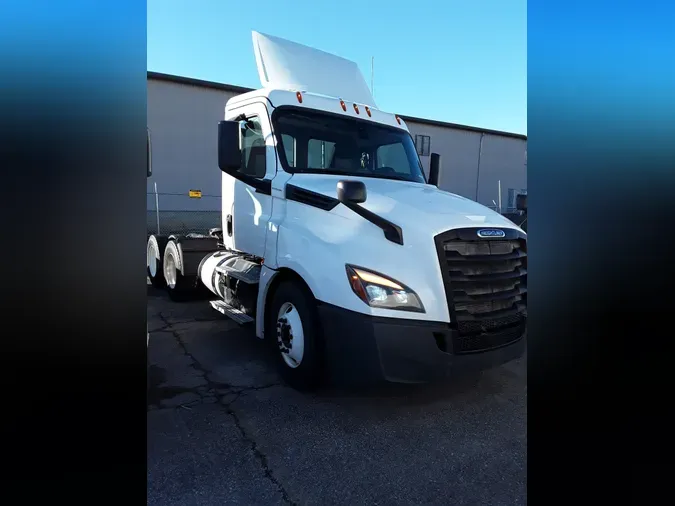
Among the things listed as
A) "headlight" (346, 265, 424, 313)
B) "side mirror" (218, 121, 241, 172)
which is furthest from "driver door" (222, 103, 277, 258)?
"headlight" (346, 265, 424, 313)

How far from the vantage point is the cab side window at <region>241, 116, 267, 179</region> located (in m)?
4.68

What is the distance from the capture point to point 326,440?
315 centimetres

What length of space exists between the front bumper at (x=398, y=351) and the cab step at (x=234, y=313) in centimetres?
159

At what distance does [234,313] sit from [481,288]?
110 inches

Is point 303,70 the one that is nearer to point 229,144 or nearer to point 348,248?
point 229,144

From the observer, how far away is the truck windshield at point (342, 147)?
15.0 ft

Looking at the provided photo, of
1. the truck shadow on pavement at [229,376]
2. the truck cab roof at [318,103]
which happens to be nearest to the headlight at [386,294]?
the truck shadow on pavement at [229,376]

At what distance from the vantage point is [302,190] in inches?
160

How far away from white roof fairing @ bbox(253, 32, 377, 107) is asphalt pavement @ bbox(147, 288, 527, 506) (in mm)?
3358

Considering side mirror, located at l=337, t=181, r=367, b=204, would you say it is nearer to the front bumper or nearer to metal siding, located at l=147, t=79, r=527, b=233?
the front bumper

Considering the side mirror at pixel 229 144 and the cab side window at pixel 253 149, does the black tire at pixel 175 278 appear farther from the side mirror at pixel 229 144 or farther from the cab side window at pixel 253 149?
the side mirror at pixel 229 144

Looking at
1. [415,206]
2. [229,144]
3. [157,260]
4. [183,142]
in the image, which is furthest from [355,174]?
[183,142]
